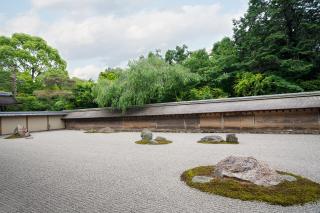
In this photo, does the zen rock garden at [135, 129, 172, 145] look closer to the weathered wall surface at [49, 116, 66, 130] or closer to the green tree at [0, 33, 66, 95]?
the weathered wall surface at [49, 116, 66, 130]

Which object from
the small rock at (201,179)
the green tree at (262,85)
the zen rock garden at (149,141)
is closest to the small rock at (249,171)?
the small rock at (201,179)

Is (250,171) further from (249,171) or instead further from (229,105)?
(229,105)

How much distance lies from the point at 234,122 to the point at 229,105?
136 cm

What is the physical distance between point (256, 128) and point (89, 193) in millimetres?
12823

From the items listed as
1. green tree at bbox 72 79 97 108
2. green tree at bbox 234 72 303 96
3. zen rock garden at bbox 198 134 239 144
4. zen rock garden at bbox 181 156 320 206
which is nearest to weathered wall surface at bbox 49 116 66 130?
green tree at bbox 72 79 97 108

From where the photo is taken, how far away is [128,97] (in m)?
19.8

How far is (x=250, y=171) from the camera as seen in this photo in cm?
498

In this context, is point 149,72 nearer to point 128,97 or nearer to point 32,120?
point 128,97

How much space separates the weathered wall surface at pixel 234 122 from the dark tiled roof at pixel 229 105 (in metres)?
0.43

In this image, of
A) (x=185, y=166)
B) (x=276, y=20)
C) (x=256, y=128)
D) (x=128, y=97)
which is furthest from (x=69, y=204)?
(x=276, y=20)

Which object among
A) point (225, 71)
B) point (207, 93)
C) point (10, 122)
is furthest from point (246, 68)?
point (10, 122)

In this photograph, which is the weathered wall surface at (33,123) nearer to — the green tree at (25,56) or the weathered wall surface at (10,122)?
the weathered wall surface at (10,122)

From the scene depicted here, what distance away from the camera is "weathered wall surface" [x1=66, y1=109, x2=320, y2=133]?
12964 mm

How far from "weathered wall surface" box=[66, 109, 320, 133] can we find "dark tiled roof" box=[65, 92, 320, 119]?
0.43 meters
